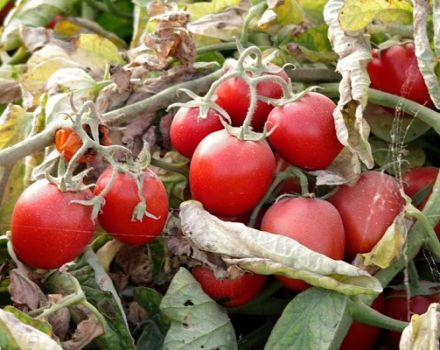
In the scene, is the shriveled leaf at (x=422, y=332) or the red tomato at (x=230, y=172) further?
the red tomato at (x=230, y=172)

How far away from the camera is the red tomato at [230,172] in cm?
101

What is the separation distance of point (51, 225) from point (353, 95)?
37 cm

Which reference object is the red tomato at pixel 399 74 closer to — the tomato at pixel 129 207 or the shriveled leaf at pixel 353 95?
the shriveled leaf at pixel 353 95

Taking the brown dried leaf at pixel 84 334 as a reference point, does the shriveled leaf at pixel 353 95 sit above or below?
above

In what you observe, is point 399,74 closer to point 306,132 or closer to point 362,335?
point 306,132

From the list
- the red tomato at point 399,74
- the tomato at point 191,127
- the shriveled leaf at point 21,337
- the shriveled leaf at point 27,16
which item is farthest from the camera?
the shriveled leaf at point 27,16

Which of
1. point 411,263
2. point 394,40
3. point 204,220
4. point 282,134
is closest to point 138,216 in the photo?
point 204,220

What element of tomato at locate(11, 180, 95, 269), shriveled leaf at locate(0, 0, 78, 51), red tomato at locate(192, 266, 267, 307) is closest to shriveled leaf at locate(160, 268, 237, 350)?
red tomato at locate(192, 266, 267, 307)

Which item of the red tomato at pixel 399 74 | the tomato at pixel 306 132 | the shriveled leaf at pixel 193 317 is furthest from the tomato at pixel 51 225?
the red tomato at pixel 399 74

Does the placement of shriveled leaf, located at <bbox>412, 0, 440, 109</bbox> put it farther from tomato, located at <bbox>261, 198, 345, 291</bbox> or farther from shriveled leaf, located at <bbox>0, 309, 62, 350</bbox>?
shriveled leaf, located at <bbox>0, 309, 62, 350</bbox>

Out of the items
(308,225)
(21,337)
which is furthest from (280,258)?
(21,337)

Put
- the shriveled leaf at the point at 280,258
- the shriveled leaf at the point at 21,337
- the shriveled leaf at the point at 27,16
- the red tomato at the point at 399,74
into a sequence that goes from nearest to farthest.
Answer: the shriveled leaf at the point at 21,337 → the shriveled leaf at the point at 280,258 → the red tomato at the point at 399,74 → the shriveled leaf at the point at 27,16

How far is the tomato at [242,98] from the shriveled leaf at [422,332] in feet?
1.04

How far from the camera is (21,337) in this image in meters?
0.87
